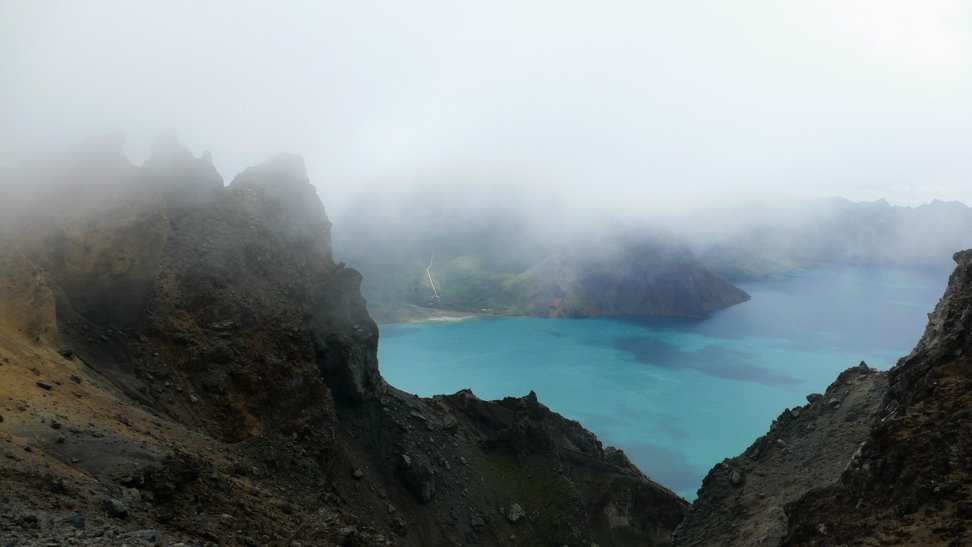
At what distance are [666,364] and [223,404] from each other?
379 feet

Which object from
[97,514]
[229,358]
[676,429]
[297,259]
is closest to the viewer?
[97,514]

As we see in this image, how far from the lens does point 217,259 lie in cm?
3272

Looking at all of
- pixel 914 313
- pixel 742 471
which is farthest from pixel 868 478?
pixel 914 313

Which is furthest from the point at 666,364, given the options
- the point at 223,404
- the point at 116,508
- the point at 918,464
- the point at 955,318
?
the point at 116,508

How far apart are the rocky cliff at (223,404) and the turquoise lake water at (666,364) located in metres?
33.1

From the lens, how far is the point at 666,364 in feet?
424

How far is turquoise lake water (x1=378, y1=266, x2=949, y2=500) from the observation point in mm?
86750

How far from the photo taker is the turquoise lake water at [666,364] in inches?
3415

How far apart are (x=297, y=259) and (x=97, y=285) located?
11.7m

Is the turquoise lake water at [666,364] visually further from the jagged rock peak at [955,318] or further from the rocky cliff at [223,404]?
the jagged rock peak at [955,318]

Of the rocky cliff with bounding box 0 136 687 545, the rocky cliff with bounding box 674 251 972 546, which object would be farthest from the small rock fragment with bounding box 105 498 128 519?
the rocky cliff with bounding box 674 251 972 546

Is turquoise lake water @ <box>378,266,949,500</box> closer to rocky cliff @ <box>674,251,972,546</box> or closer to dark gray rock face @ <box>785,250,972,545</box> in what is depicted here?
rocky cliff @ <box>674,251,972,546</box>

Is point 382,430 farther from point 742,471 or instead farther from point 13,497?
point 13,497

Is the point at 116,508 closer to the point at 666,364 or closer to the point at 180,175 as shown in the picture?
the point at 180,175
